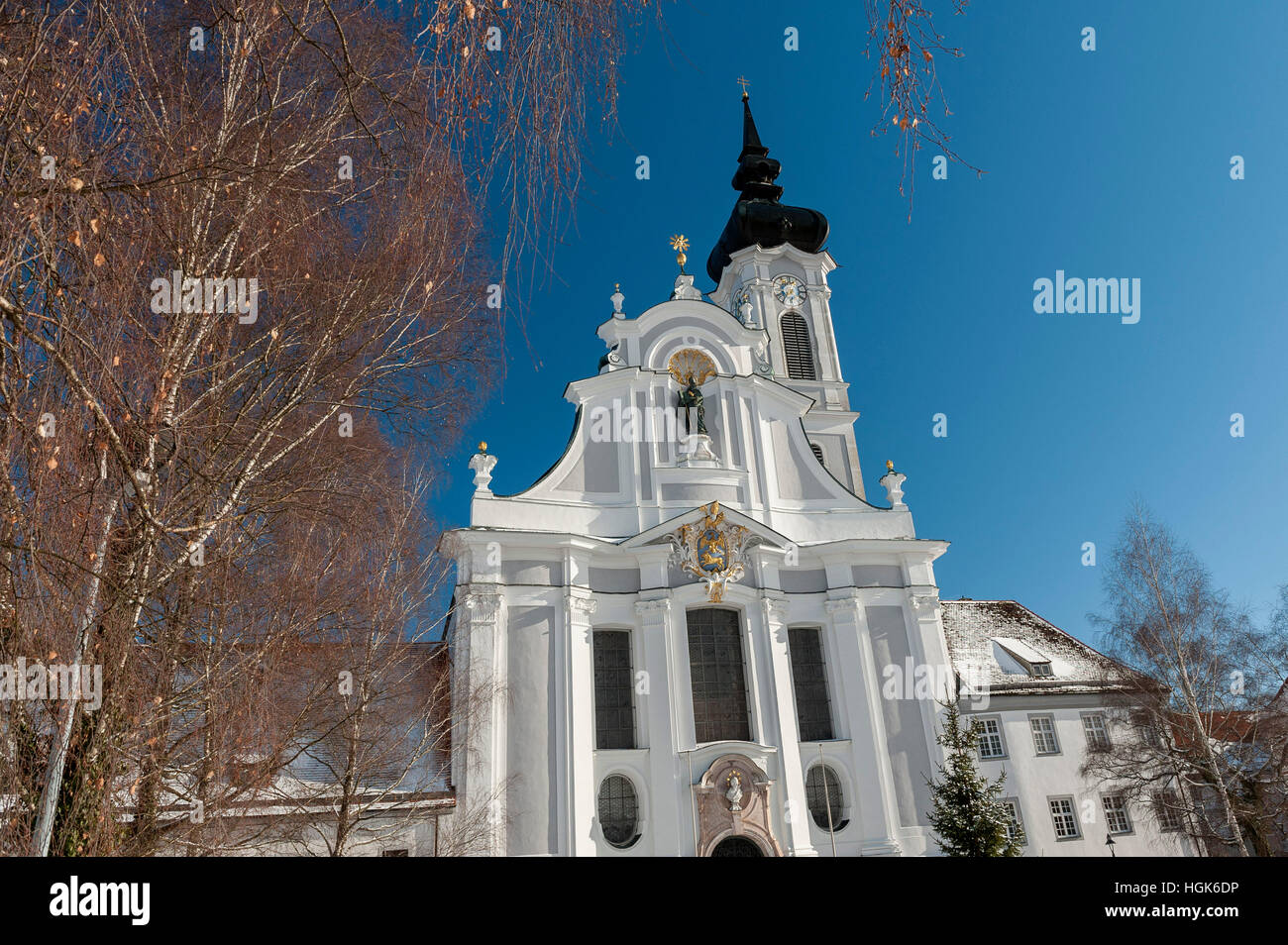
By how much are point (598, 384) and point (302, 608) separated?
14980mm

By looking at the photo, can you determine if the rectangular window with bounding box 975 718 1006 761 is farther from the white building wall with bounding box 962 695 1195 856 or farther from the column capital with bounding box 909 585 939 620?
the column capital with bounding box 909 585 939 620

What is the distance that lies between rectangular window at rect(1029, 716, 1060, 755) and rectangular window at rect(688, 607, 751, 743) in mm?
9407

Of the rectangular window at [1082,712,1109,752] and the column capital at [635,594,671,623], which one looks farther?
the rectangular window at [1082,712,1109,752]

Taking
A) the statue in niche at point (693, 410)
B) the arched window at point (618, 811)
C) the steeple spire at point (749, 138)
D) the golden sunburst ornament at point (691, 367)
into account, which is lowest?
the arched window at point (618, 811)

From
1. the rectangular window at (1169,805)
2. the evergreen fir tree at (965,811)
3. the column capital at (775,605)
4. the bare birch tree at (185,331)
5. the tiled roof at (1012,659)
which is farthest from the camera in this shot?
the tiled roof at (1012,659)

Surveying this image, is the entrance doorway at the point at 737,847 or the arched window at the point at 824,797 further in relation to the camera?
the arched window at the point at 824,797

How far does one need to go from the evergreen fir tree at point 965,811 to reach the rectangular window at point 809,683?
2.91 meters

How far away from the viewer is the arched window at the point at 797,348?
31766 mm

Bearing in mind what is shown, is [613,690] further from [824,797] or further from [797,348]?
[797,348]

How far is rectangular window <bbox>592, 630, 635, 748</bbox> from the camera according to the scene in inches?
792

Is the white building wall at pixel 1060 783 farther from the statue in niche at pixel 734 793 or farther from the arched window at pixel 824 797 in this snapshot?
the statue in niche at pixel 734 793

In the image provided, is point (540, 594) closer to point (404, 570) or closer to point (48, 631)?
point (404, 570)

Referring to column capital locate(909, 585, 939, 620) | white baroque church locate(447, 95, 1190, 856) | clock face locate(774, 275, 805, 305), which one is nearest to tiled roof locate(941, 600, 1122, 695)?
white baroque church locate(447, 95, 1190, 856)

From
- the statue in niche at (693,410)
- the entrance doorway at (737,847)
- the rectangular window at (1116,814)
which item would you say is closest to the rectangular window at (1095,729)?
the rectangular window at (1116,814)
